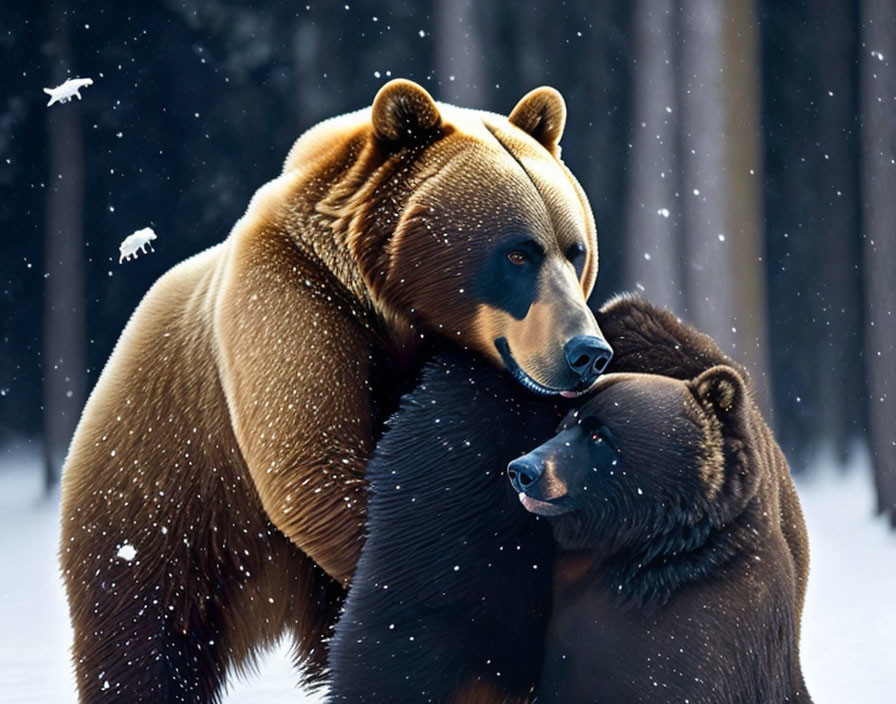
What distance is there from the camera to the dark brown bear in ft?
10.8

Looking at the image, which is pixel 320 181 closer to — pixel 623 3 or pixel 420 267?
pixel 420 267

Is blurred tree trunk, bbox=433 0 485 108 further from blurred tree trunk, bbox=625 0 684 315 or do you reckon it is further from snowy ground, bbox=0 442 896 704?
snowy ground, bbox=0 442 896 704

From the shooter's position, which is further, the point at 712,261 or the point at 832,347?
the point at 832,347

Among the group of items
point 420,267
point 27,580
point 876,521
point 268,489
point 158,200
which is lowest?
point 876,521

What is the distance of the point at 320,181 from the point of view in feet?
13.5

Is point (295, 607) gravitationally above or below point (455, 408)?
below

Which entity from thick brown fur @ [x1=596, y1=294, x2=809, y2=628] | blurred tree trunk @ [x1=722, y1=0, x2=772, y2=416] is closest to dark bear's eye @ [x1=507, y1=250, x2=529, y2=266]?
thick brown fur @ [x1=596, y1=294, x2=809, y2=628]

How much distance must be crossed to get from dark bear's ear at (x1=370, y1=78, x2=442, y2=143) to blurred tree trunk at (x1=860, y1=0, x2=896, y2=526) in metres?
4.65

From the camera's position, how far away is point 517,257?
3.86 m

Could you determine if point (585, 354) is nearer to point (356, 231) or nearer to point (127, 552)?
point (356, 231)

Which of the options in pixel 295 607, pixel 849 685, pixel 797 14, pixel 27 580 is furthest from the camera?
pixel 797 14

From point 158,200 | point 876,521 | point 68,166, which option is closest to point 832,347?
point 876,521

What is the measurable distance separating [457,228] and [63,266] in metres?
6.45

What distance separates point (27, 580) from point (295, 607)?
4.54m
